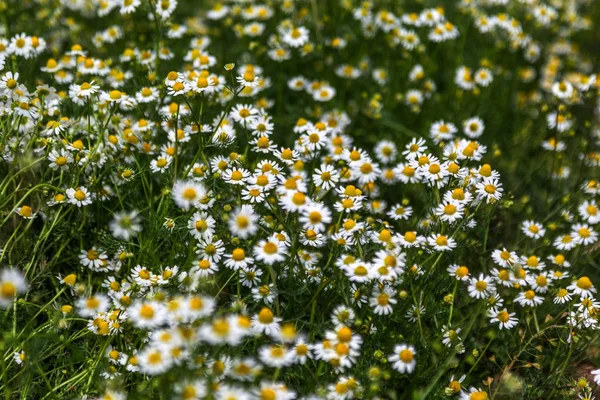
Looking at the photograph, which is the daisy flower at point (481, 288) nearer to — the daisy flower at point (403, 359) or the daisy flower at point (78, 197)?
the daisy flower at point (403, 359)

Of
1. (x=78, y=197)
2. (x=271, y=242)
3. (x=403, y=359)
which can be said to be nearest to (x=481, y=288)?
(x=403, y=359)

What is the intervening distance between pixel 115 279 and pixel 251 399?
1.25 meters

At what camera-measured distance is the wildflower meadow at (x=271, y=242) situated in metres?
2.34

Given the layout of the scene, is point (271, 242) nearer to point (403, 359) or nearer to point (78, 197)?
point (403, 359)

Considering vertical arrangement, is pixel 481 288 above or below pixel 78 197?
below

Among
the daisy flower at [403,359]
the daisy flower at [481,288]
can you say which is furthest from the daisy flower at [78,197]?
the daisy flower at [481,288]

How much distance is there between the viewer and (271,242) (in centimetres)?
249

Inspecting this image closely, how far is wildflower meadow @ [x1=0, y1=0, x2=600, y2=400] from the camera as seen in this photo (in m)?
2.34

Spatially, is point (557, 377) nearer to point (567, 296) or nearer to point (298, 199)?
point (567, 296)

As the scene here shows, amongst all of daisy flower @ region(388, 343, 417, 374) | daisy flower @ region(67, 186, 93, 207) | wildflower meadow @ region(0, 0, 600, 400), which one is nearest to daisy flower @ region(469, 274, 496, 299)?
wildflower meadow @ region(0, 0, 600, 400)

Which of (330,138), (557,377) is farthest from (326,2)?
(557,377)

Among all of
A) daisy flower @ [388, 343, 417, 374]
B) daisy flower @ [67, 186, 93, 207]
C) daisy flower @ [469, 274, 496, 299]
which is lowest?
daisy flower @ [388, 343, 417, 374]

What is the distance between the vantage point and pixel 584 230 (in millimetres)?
3289

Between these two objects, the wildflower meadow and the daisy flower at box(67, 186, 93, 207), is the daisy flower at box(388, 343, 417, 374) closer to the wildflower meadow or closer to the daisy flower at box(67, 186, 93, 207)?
the wildflower meadow
